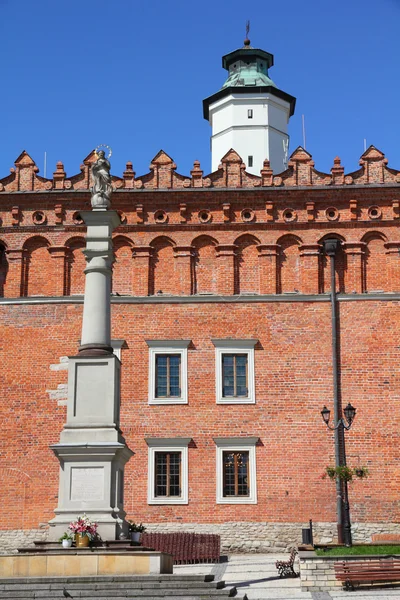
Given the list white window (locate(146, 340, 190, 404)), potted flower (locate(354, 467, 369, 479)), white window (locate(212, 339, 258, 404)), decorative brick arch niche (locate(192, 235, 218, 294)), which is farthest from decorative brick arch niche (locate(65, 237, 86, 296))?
potted flower (locate(354, 467, 369, 479))

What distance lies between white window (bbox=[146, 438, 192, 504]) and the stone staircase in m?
11.1

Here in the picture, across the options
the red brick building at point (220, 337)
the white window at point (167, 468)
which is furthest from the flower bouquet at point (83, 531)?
the white window at point (167, 468)

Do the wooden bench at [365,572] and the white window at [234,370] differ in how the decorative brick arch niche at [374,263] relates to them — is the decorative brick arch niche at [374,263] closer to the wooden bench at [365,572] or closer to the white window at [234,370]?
the white window at [234,370]

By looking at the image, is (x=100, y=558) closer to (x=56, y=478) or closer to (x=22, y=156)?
(x=56, y=478)

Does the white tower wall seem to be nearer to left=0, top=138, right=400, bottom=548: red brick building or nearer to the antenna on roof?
the antenna on roof

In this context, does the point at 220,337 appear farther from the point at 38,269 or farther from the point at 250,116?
the point at 250,116

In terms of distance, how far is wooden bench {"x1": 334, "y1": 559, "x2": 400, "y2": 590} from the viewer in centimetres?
1895

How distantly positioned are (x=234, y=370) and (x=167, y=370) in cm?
193

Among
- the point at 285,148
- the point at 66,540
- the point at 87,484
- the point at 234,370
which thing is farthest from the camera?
the point at 285,148

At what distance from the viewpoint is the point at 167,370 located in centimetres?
2870

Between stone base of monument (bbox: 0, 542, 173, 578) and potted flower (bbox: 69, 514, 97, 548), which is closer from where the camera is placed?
stone base of monument (bbox: 0, 542, 173, 578)

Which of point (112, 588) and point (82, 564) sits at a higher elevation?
point (82, 564)

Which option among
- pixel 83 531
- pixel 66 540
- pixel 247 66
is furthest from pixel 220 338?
pixel 247 66

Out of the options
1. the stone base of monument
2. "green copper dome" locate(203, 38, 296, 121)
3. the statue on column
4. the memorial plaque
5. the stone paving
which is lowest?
the stone paving
